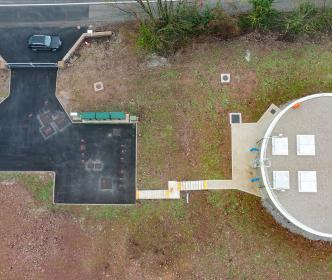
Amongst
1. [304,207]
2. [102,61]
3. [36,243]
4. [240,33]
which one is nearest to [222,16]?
[240,33]

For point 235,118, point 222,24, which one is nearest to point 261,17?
point 222,24

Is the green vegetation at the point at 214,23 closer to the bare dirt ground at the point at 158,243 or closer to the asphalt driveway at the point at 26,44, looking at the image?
the asphalt driveway at the point at 26,44

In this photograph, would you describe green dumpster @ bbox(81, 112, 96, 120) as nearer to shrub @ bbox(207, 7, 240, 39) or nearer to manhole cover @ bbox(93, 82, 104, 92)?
manhole cover @ bbox(93, 82, 104, 92)

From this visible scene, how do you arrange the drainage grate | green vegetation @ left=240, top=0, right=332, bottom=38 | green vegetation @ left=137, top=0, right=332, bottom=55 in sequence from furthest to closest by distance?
the drainage grate → green vegetation @ left=240, top=0, right=332, bottom=38 → green vegetation @ left=137, top=0, right=332, bottom=55

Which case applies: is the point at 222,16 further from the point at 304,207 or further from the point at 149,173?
the point at 304,207

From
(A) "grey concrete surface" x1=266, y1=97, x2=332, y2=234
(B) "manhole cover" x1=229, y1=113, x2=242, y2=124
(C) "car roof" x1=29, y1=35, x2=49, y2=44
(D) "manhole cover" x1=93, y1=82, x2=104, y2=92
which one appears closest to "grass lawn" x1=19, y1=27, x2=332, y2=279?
(D) "manhole cover" x1=93, y1=82, x2=104, y2=92

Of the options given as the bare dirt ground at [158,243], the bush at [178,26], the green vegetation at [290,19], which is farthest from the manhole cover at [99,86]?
the green vegetation at [290,19]
